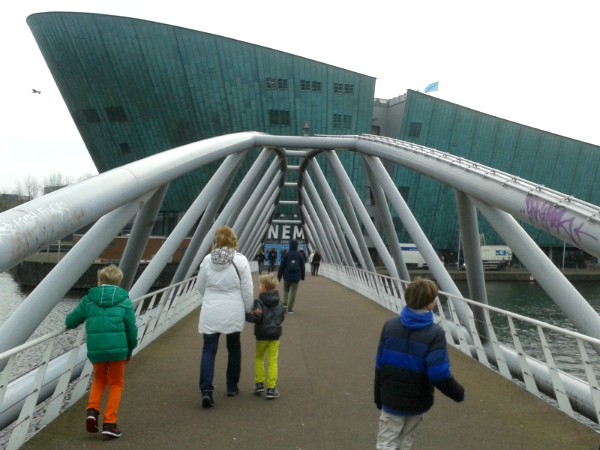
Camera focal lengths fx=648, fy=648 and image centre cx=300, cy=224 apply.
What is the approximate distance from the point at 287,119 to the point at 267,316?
46.8m

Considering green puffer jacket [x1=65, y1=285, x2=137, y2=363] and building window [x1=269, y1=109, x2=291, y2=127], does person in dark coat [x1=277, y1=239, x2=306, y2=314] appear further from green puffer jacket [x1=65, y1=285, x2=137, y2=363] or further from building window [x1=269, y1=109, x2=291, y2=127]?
building window [x1=269, y1=109, x2=291, y2=127]

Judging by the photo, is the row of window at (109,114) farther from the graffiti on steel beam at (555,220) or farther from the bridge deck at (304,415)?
the graffiti on steel beam at (555,220)

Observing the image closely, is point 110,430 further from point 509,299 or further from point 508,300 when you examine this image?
point 509,299

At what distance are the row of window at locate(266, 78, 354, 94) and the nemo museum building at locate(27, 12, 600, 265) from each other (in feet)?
0.27

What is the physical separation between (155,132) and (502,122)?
29.6 metres

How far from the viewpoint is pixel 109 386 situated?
5.48 m

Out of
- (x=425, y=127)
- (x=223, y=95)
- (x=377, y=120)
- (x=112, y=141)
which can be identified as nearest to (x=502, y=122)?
(x=425, y=127)

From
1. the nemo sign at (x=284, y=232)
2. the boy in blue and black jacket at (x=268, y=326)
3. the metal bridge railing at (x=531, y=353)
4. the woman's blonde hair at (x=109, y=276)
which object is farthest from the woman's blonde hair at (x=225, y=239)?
the nemo sign at (x=284, y=232)

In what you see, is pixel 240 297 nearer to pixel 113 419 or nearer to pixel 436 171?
pixel 113 419

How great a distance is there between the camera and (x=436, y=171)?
11.6 metres

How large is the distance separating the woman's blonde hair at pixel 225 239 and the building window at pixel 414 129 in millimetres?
50149

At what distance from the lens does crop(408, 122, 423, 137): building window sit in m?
55.1

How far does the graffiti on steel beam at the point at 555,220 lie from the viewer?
22.8 ft

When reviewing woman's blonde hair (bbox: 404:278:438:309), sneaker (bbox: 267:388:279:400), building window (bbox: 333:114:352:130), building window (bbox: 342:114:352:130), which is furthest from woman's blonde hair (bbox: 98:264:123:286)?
building window (bbox: 342:114:352:130)
